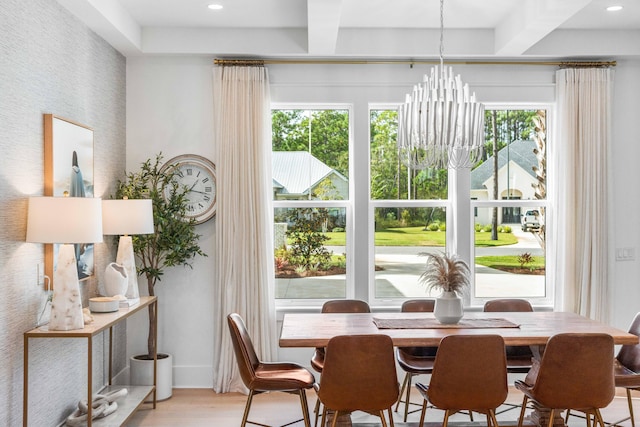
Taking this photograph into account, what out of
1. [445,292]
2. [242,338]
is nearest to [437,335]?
[445,292]

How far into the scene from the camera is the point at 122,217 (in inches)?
167

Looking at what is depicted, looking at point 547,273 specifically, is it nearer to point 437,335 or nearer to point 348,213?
point 348,213

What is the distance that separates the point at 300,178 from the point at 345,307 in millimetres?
1323

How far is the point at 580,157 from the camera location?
17.0 ft

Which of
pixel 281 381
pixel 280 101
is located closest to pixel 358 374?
pixel 281 381

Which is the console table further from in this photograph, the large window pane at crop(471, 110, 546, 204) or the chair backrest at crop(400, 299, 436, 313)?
the large window pane at crop(471, 110, 546, 204)

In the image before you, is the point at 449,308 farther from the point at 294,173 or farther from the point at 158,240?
the point at 158,240

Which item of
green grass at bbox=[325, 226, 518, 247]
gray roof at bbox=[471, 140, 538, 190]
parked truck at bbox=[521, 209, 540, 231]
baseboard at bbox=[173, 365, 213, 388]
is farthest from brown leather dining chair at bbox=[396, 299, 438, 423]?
Answer: baseboard at bbox=[173, 365, 213, 388]

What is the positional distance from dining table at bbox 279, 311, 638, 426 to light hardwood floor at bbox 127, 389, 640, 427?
65 centimetres

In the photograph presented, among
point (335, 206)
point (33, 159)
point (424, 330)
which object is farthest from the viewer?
point (335, 206)

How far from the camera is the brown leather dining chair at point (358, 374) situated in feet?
10.7

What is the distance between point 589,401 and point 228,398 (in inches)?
107

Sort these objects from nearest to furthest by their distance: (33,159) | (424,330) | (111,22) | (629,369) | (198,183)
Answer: (33,159)
(424,330)
(629,369)
(111,22)
(198,183)

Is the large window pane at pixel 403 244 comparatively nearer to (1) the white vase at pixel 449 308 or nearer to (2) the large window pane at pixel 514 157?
(2) the large window pane at pixel 514 157
